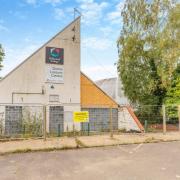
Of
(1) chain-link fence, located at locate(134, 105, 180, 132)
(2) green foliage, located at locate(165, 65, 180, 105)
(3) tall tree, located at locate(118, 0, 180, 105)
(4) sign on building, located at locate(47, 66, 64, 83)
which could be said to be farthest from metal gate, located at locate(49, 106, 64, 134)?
(2) green foliage, located at locate(165, 65, 180, 105)

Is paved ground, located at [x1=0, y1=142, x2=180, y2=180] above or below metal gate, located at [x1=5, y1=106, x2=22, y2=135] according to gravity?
below

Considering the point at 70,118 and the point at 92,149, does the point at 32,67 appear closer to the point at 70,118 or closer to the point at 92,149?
the point at 70,118

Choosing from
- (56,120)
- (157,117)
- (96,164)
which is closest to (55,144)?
(96,164)

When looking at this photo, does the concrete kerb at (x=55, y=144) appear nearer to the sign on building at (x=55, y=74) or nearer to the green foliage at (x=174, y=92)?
the sign on building at (x=55, y=74)

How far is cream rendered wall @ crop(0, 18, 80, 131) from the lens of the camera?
18.8m

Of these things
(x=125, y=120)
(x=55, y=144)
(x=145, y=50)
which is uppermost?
(x=145, y=50)

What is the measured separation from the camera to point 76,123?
19.6m

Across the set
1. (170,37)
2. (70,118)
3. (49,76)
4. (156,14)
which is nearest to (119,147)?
(70,118)

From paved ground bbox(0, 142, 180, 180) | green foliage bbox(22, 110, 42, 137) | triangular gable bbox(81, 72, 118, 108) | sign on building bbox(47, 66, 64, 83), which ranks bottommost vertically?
paved ground bbox(0, 142, 180, 180)

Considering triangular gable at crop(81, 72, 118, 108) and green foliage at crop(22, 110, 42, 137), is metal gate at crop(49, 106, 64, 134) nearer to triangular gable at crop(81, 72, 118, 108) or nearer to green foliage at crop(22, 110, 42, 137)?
green foliage at crop(22, 110, 42, 137)

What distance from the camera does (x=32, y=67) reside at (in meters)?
19.2

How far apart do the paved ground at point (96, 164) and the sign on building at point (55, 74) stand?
899cm

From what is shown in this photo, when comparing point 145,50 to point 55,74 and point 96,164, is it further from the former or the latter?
point 96,164

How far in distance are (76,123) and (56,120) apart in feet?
5.06
